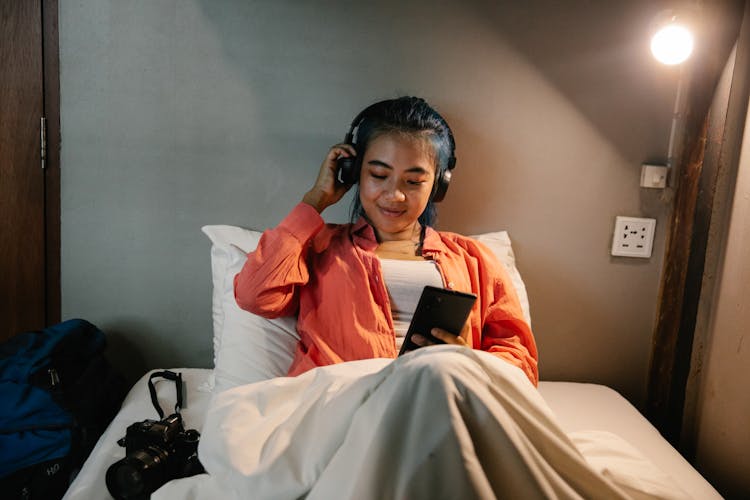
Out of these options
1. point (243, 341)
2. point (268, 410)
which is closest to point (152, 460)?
point (268, 410)

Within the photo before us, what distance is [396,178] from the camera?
3.74 ft

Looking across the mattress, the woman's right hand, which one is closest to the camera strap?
the mattress

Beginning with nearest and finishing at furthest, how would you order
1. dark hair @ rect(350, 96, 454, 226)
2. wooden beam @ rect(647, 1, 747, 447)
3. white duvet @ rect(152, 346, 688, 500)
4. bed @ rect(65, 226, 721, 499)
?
white duvet @ rect(152, 346, 688, 500) < bed @ rect(65, 226, 721, 499) < dark hair @ rect(350, 96, 454, 226) < wooden beam @ rect(647, 1, 747, 447)

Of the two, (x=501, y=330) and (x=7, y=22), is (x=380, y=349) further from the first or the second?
(x=7, y=22)

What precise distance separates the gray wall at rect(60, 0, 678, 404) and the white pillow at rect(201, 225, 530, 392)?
11cm

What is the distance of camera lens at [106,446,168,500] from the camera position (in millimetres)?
796

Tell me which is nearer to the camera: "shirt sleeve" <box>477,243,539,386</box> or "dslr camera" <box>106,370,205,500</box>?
"dslr camera" <box>106,370,205,500</box>

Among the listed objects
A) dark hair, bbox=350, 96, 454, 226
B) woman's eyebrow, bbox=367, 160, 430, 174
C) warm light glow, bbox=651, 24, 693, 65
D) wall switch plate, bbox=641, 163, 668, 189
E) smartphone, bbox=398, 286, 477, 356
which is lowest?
smartphone, bbox=398, 286, 477, 356

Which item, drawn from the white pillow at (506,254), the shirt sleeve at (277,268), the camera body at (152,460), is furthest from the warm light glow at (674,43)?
the camera body at (152,460)

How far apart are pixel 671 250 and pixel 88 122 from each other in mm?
1753

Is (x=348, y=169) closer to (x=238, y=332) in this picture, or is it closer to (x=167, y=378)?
(x=238, y=332)

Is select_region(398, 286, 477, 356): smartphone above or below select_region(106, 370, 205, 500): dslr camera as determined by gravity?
above

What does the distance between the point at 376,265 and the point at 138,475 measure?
634 millimetres

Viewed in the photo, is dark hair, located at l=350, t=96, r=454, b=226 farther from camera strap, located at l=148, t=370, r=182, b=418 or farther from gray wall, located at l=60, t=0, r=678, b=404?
camera strap, located at l=148, t=370, r=182, b=418
